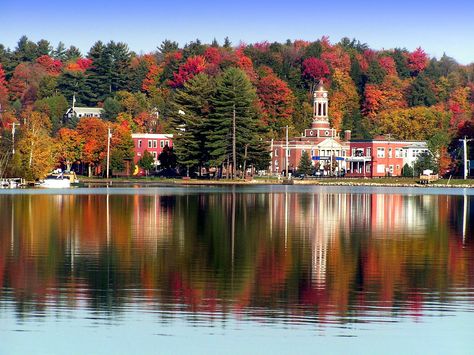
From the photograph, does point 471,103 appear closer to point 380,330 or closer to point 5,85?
point 5,85

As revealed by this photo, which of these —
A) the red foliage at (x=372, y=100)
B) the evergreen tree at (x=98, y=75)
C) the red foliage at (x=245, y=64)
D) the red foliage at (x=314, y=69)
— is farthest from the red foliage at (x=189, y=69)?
the red foliage at (x=372, y=100)

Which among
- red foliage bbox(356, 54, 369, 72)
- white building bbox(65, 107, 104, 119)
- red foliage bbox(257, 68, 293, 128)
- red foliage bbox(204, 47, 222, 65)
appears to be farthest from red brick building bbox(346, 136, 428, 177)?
white building bbox(65, 107, 104, 119)

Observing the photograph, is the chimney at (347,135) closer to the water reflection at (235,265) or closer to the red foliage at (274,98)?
the red foliage at (274,98)

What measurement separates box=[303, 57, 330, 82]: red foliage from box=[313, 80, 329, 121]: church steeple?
20.2 meters

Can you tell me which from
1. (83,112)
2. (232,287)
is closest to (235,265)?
(232,287)

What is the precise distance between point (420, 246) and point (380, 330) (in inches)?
673

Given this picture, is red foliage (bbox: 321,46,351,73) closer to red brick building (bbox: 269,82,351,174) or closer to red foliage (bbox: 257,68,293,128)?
red foliage (bbox: 257,68,293,128)

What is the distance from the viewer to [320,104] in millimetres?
162500

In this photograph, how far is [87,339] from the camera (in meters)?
19.2

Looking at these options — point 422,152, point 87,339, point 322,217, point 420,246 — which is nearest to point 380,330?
point 87,339

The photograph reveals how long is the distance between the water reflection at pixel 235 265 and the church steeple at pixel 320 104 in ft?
359

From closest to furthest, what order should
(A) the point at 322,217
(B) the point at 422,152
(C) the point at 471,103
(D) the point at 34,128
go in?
1. (A) the point at 322,217
2. (D) the point at 34,128
3. (B) the point at 422,152
4. (C) the point at 471,103

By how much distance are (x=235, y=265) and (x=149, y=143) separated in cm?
12328

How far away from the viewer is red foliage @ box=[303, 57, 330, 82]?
7288 inches
